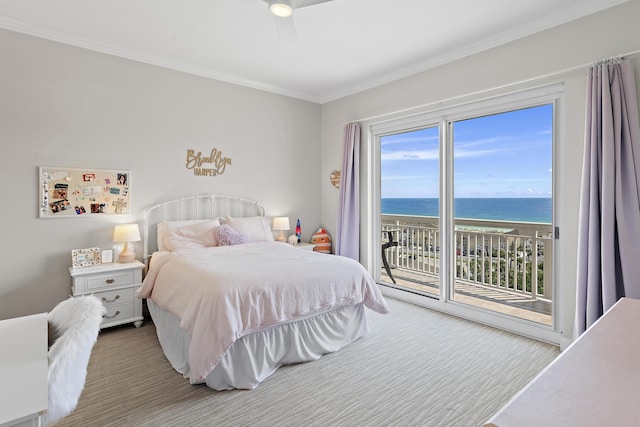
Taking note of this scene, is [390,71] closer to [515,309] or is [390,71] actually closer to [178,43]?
[178,43]

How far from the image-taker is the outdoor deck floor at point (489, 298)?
3.64 m

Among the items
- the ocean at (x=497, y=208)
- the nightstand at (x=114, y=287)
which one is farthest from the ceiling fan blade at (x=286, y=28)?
the nightstand at (x=114, y=287)

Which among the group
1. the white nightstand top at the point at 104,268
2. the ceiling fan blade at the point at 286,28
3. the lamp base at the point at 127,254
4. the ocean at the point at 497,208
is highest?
the ceiling fan blade at the point at 286,28

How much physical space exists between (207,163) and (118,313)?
195 cm

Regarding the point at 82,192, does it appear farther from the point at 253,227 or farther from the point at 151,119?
the point at 253,227

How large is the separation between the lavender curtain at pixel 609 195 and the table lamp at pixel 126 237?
13.4ft

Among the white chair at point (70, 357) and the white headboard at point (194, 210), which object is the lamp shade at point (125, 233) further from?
the white chair at point (70, 357)

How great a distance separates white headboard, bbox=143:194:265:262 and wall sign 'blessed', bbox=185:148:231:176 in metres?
0.30

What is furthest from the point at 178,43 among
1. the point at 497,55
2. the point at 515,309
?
the point at 515,309

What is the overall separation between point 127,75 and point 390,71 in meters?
3.03

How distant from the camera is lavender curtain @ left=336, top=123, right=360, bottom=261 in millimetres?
4676

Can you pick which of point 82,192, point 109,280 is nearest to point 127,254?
point 109,280

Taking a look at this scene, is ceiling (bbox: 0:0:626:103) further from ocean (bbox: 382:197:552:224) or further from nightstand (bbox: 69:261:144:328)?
nightstand (bbox: 69:261:144:328)

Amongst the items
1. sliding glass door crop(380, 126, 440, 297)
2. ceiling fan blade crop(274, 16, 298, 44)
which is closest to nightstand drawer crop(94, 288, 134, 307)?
ceiling fan blade crop(274, 16, 298, 44)
